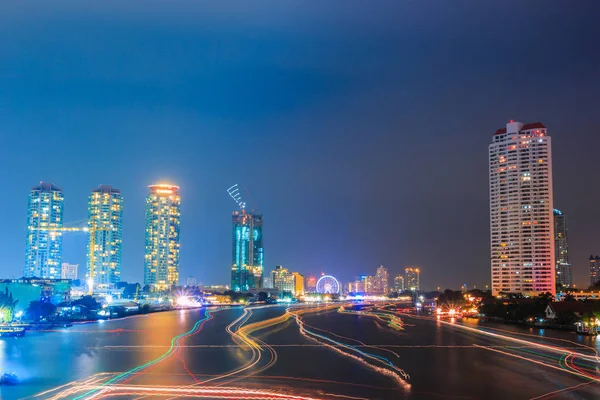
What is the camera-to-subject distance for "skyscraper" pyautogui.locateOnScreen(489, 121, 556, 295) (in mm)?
135250

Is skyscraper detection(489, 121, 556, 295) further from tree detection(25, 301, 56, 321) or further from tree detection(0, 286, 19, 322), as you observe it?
tree detection(0, 286, 19, 322)

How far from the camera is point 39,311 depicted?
89.2m

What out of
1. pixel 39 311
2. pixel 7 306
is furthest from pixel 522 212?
pixel 7 306

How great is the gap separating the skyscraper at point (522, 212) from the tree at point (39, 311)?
3906 inches

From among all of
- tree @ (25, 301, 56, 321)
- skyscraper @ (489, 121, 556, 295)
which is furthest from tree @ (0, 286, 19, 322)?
skyscraper @ (489, 121, 556, 295)

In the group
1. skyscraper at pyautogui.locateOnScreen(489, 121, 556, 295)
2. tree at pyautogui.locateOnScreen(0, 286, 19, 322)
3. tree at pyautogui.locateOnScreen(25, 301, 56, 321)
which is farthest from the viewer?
skyscraper at pyautogui.locateOnScreen(489, 121, 556, 295)

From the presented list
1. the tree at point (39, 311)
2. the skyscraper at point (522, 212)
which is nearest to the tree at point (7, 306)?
the tree at point (39, 311)

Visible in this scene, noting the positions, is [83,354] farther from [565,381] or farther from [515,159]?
[515,159]

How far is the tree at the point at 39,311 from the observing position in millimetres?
86875

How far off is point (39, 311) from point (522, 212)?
105 meters

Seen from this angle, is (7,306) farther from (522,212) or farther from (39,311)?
(522,212)

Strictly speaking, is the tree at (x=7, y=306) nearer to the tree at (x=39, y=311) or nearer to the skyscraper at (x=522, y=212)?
the tree at (x=39, y=311)

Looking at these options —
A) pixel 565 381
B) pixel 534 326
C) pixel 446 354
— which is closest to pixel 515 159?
pixel 534 326

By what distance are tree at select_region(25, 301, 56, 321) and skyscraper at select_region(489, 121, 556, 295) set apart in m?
99.2
